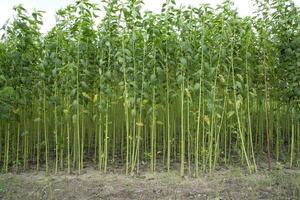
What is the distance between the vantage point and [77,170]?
582cm

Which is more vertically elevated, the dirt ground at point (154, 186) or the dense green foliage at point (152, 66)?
the dense green foliage at point (152, 66)

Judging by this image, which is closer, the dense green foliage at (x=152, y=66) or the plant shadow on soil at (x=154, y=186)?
the plant shadow on soil at (x=154, y=186)

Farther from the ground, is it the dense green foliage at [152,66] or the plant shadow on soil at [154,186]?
the dense green foliage at [152,66]

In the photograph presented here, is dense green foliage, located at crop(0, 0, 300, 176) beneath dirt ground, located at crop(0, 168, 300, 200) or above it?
above

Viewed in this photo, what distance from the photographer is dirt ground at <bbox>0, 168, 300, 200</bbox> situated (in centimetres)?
467

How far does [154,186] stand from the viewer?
16.1 ft

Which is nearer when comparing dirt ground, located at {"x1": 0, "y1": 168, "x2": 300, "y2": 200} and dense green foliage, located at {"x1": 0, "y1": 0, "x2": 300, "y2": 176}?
dirt ground, located at {"x1": 0, "y1": 168, "x2": 300, "y2": 200}

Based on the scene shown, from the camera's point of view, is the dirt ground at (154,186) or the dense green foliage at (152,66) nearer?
the dirt ground at (154,186)

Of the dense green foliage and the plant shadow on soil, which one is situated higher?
the dense green foliage

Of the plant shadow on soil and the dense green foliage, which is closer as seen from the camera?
the plant shadow on soil

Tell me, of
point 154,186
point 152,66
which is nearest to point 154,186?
point 154,186

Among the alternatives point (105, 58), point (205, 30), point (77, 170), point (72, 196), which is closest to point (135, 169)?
point (77, 170)

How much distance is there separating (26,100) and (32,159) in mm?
1273

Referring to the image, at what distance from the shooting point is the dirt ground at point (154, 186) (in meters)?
4.67
